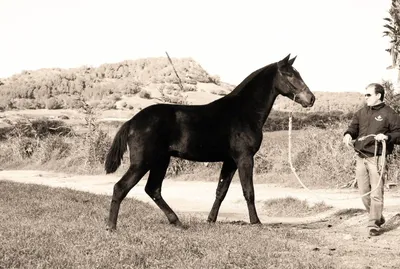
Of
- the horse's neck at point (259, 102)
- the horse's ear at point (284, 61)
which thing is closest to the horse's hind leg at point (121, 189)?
the horse's neck at point (259, 102)

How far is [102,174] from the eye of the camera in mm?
22406

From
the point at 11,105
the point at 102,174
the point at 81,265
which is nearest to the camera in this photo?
the point at 81,265

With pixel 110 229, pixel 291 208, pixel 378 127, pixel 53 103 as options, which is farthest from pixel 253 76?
pixel 53 103

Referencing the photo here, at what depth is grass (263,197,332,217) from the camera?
12282 mm

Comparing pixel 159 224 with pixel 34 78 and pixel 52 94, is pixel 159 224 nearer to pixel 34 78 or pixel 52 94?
pixel 52 94

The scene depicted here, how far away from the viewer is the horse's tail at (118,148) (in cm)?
878

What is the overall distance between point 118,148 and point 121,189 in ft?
2.27

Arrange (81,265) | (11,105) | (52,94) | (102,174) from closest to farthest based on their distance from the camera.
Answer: (81,265)
(102,174)
(11,105)
(52,94)

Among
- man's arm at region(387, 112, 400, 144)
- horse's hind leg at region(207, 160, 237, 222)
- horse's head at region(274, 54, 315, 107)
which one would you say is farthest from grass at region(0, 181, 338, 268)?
horse's head at region(274, 54, 315, 107)

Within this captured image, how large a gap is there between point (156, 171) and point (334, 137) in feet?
32.5

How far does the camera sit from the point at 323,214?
1173 centimetres

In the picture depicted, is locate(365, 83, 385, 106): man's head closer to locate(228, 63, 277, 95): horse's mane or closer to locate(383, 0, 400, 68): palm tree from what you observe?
locate(228, 63, 277, 95): horse's mane

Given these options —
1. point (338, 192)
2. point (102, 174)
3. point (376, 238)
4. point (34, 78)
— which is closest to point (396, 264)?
point (376, 238)

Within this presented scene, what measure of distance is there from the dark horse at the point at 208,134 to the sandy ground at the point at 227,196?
5.53ft
